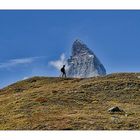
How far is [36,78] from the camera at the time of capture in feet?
291

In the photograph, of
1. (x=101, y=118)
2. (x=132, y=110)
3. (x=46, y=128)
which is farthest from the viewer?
(x=132, y=110)

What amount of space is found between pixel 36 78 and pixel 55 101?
25.7m

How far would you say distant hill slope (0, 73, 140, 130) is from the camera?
50406 mm

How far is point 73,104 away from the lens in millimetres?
61750

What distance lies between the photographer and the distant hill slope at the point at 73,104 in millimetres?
50406

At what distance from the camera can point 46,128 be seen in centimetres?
4894
